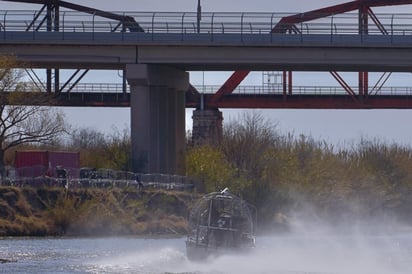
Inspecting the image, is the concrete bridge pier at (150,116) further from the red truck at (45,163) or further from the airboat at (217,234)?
the airboat at (217,234)

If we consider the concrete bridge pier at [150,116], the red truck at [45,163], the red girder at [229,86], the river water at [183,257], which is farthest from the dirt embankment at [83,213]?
the red girder at [229,86]

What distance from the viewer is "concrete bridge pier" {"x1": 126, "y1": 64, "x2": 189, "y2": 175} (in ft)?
392

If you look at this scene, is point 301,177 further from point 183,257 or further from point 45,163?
point 183,257

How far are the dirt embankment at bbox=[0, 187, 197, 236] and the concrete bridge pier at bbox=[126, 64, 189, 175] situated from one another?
A: 5.97 meters

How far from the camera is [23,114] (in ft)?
407

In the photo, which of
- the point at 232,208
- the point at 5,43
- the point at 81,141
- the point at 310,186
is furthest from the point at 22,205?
the point at 81,141

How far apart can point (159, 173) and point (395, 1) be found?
153 feet

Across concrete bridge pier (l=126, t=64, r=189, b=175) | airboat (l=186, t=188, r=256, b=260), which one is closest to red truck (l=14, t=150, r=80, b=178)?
concrete bridge pier (l=126, t=64, r=189, b=175)

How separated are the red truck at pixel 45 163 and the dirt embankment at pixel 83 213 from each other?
5.72m

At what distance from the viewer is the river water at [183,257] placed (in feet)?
250

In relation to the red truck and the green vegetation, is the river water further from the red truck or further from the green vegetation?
the green vegetation

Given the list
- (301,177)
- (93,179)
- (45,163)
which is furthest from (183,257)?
(301,177)

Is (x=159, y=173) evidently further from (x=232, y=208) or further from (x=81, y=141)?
(x=81, y=141)

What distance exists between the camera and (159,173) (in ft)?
399
